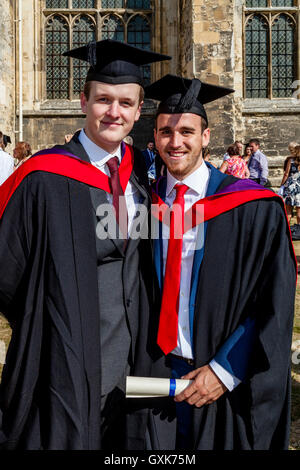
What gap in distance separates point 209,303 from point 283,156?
434 inches

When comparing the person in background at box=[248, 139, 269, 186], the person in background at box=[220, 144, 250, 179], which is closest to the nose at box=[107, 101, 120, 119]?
the person in background at box=[220, 144, 250, 179]

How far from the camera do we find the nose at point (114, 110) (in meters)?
1.89

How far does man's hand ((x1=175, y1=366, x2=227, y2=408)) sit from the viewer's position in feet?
5.80

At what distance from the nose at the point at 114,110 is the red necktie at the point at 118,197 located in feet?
0.63

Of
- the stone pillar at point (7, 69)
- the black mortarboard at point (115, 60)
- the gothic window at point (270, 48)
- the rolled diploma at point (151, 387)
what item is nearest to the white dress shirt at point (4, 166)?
the black mortarboard at point (115, 60)

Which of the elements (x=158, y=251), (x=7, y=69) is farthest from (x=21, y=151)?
(x=7, y=69)

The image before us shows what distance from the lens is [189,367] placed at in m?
1.91

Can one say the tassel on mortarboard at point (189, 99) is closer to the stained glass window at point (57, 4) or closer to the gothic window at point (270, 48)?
the gothic window at point (270, 48)

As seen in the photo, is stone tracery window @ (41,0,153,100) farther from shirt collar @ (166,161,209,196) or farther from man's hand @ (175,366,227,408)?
man's hand @ (175,366,227,408)

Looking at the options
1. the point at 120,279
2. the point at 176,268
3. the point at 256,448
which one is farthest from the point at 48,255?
the point at 256,448

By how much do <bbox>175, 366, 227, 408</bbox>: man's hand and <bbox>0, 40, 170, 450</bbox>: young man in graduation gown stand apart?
28 cm

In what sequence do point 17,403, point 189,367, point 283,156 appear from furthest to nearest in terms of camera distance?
point 283,156 < point 189,367 < point 17,403

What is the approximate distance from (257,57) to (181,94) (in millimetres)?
11613
